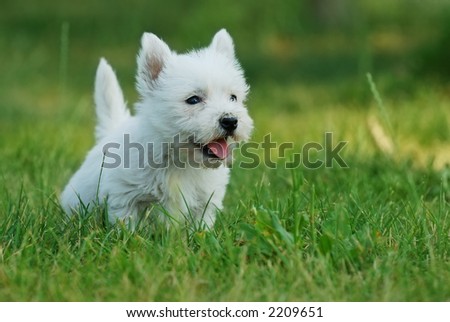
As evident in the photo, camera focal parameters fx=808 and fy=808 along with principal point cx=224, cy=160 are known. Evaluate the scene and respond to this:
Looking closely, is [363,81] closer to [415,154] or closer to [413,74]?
[413,74]

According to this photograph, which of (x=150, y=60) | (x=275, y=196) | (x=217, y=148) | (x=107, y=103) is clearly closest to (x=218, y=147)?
(x=217, y=148)

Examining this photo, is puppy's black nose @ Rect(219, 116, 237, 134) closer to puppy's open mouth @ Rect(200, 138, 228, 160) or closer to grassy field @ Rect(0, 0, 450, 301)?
puppy's open mouth @ Rect(200, 138, 228, 160)

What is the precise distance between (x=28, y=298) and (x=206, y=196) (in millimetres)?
1290

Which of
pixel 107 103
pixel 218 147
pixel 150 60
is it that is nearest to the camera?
pixel 218 147

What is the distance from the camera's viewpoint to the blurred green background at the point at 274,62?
23.9 feet

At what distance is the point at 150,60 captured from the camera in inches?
172

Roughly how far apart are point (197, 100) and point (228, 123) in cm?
24

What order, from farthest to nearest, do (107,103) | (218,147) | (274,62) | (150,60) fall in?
(274,62) < (107,103) < (150,60) < (218,147)

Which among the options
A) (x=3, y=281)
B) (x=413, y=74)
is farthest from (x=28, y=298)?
(x=413, y=74)

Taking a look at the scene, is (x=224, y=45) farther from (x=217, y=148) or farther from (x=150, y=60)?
(x=217, y=148)

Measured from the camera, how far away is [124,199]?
4215 mm

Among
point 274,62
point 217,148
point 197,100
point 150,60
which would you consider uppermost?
point 274,62

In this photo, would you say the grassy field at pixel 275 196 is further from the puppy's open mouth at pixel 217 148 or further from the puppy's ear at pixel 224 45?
the puppy's ear at pixel 224 45

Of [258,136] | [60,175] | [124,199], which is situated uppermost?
[258,136]
